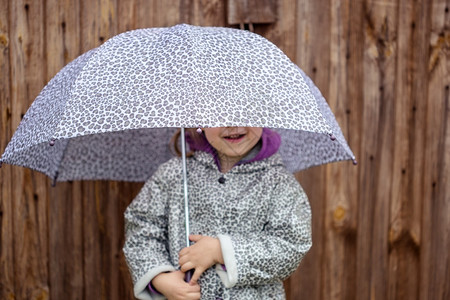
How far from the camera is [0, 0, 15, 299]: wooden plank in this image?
9.05 ft

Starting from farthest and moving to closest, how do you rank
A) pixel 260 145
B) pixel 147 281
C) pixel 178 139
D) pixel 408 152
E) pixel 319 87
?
pixel 408 152, pixel 319 87, pixel 178 139, pixel 260 145, pixel 147 281

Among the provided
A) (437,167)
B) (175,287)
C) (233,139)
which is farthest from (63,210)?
(437,167)

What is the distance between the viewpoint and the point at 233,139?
2.21 m

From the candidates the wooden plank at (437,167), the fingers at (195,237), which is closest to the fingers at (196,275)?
the fingers at (195,237)

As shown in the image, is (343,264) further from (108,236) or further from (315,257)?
(108,236)

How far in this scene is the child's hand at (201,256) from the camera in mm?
2115

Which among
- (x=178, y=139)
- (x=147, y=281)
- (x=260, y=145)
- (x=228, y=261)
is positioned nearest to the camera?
(x=228, y=261)

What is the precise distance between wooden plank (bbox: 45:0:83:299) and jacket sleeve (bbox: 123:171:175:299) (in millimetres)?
654

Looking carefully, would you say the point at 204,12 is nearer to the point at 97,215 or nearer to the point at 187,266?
the point at 97,215

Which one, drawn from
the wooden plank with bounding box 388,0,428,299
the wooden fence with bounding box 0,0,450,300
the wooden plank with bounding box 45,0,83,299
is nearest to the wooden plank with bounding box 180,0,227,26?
the wooden fence with bounding box 0,0,450,300

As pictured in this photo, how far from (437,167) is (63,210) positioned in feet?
6.21

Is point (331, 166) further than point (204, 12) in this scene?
Yes

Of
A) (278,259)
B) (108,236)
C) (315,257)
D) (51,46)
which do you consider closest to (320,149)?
(278,259)

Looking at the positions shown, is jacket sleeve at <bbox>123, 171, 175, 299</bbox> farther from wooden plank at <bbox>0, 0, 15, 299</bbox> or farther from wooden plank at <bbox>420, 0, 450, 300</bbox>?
wooden plank at <bbox>420, 0, 450, 300</bbox>
